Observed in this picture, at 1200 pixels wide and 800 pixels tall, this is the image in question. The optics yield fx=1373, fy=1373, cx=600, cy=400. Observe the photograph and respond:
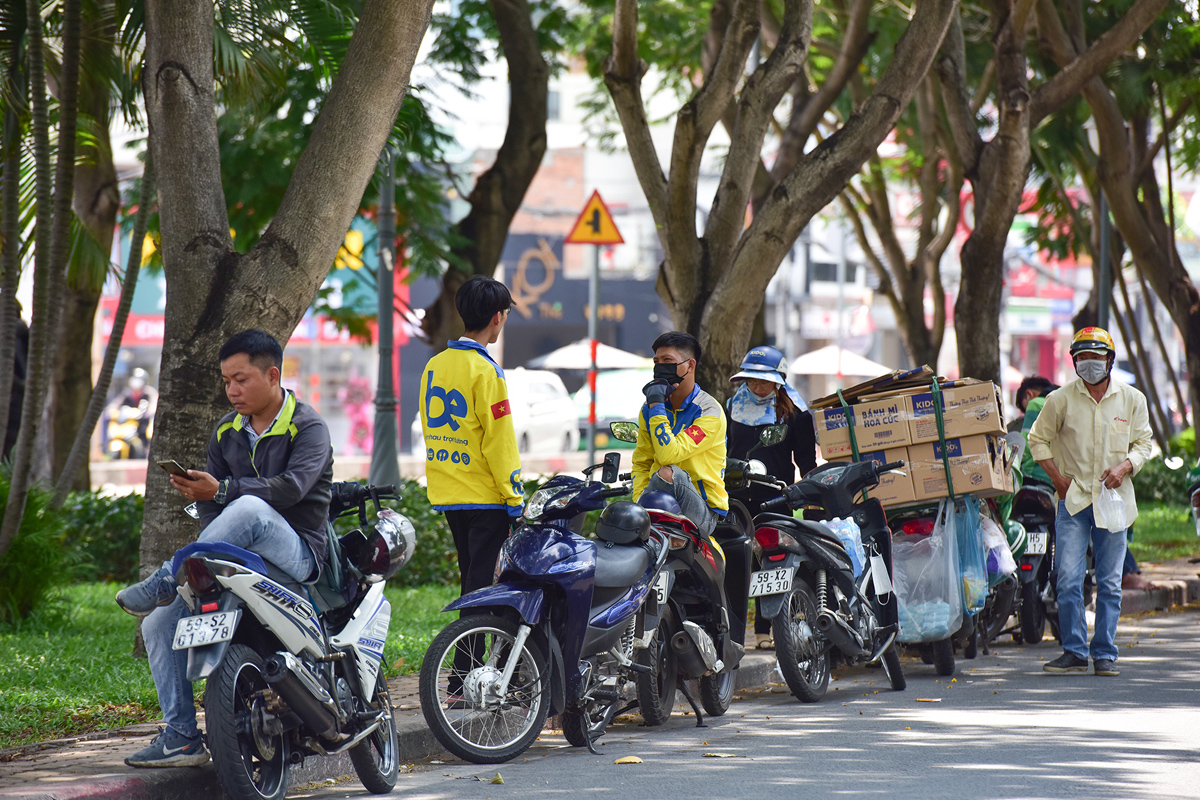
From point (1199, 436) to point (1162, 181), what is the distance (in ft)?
109

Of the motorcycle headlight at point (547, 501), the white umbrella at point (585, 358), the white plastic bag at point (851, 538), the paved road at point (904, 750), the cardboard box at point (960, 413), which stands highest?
the white umbrella at point (585, 358)

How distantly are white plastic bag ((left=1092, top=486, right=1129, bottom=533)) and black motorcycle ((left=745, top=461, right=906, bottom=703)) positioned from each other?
1.38 meters

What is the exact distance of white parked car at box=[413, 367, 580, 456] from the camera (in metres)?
31.8

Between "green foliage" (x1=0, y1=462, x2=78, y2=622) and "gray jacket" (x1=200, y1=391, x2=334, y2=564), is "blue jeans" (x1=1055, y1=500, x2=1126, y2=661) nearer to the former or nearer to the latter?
"gray jacket" (x1=200, y1=391, x2=334, y2=564)

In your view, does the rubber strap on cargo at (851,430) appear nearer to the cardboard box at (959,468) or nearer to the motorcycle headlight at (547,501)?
the cardboard box at (959,468)

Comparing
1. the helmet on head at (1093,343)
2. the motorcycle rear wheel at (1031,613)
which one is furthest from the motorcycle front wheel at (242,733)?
the motorcycle rear wheel at (1031,613)

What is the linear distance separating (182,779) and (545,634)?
4.86 ft

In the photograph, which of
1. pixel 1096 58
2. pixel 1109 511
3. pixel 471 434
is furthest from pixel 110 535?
pixel 1096 58

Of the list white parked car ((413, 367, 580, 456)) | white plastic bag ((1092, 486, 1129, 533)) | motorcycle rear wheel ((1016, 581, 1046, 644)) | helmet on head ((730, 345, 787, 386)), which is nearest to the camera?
helmet on head ((730, 345, 787, 386))

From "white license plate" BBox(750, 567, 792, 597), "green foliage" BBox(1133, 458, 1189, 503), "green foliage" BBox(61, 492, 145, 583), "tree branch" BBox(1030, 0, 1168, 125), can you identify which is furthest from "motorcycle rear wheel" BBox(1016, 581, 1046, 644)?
"green foliage" BBox(1133, 458, 1189, 503)

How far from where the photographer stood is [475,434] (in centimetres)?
586

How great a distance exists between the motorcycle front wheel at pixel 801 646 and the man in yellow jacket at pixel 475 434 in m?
1.60

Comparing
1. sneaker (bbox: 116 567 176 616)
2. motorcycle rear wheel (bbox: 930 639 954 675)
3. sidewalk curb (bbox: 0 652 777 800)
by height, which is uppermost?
sneaker (bbox: 116 567 176 616)

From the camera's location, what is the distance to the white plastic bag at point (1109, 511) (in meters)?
7.75
